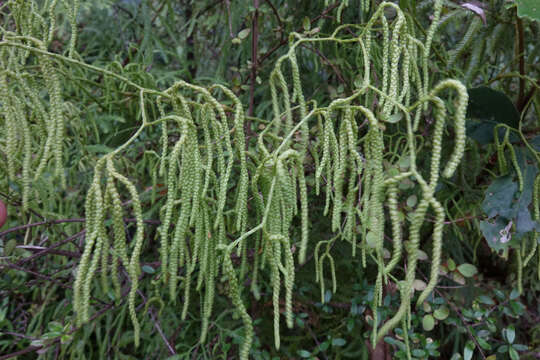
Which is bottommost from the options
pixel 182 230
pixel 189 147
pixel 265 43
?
pixel 182 230

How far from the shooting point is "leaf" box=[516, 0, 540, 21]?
71 cm

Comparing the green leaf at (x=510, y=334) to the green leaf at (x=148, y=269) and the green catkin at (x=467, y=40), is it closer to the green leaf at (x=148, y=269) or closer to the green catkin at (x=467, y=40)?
the green catkin at (x=467, y=40)

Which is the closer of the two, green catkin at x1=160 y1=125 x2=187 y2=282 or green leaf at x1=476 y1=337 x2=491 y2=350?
green catkin at x1=160 y1=125 x2=187 y2=282

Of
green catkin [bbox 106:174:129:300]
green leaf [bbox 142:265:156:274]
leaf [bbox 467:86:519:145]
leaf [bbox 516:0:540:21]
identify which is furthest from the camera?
green leaf [bbox 142:265:156:274]

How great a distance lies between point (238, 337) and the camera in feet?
3.00

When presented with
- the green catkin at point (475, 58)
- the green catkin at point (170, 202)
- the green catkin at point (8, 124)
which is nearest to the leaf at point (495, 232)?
the green catkin at point (475, 58)

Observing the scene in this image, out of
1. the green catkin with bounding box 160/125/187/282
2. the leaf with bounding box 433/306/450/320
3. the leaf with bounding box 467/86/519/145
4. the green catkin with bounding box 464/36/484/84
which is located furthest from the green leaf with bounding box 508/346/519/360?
the green catkin with bounding box 160/125/187/282

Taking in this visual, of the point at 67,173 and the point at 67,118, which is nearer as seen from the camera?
the point at 67,118

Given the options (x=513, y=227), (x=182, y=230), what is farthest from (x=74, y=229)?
(x=513, y=227)

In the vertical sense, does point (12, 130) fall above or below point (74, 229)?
above

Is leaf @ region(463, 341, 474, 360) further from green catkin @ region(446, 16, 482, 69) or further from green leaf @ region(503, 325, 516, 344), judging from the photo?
green catkin @ region(446, 16, 482, 69)

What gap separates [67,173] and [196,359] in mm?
688

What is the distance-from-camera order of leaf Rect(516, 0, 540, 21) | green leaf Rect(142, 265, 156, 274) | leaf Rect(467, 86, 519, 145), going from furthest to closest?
green leaf Rect(142, 265, 156, 274) → leaf Rect(467, 86, 519, 145) → leaf Rect(516, 0, 540, 21)

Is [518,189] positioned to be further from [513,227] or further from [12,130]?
[12,130]
